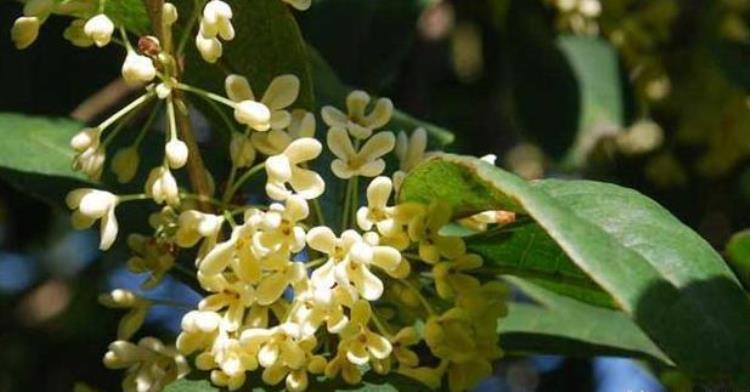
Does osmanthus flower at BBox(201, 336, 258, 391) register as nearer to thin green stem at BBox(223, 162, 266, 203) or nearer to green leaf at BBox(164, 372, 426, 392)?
green leaf at BBox(164, 372, 426, 392)

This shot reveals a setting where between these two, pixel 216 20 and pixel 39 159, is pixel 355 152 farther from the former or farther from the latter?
pixel 39 159

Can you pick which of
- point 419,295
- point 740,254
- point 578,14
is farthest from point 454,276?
point 578,14

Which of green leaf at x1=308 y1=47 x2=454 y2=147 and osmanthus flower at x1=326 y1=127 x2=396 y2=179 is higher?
osmanthus flower at x1=326 y1=127 x2=396 y2=179

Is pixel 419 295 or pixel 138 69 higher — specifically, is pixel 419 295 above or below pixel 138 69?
below

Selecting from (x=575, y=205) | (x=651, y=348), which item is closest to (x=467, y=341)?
(x=575, y=205)

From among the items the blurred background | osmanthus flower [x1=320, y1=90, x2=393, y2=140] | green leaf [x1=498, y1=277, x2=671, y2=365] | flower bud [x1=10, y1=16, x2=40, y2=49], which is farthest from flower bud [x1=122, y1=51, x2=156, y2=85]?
the blurred background

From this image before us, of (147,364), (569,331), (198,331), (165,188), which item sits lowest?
(569,331)

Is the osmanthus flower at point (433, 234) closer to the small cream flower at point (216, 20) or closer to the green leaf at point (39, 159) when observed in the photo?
the small cream flower at point (216, 20)
